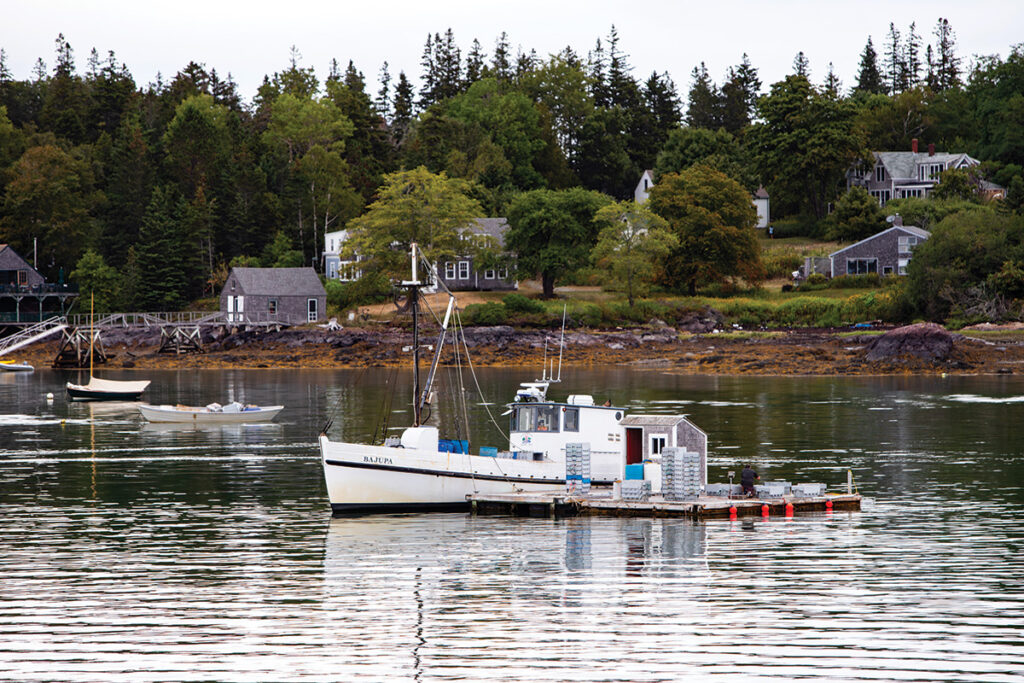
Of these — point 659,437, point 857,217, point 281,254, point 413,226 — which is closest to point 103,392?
point 413,226

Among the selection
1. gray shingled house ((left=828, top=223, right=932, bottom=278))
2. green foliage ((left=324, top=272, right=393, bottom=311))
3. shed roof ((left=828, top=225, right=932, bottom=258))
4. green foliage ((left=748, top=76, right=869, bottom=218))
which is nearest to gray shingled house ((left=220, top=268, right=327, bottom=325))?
green foliage ((left=324, top=272, right=393, bottom=311))

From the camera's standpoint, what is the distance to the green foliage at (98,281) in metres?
132

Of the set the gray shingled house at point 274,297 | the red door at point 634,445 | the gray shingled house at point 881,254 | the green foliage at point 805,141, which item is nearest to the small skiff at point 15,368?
the gray shingled house at point 274,297

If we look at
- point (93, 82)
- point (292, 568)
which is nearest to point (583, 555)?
point (292, 568)

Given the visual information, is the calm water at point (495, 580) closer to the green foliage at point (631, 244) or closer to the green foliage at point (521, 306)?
the green foliage at point (631, 244)

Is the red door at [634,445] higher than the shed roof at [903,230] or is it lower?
lower

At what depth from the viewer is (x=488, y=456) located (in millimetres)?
42219

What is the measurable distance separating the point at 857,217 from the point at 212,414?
9084 cm

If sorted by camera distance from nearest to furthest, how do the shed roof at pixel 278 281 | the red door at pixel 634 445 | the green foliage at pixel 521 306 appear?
the red door at pixel 634 445 → the green foliage at pixel 521 306 → the shed roof at pixel 278 281

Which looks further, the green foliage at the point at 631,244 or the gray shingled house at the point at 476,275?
the gray shingled house at the point at 476,275

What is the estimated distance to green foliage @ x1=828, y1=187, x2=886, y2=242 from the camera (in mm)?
137000

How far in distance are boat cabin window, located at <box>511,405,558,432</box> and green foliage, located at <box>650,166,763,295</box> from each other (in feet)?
271

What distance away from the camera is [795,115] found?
148 m

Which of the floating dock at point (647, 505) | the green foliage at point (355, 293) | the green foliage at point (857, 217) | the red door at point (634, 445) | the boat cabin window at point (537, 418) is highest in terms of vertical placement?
the green foliage at point (857, 217)
